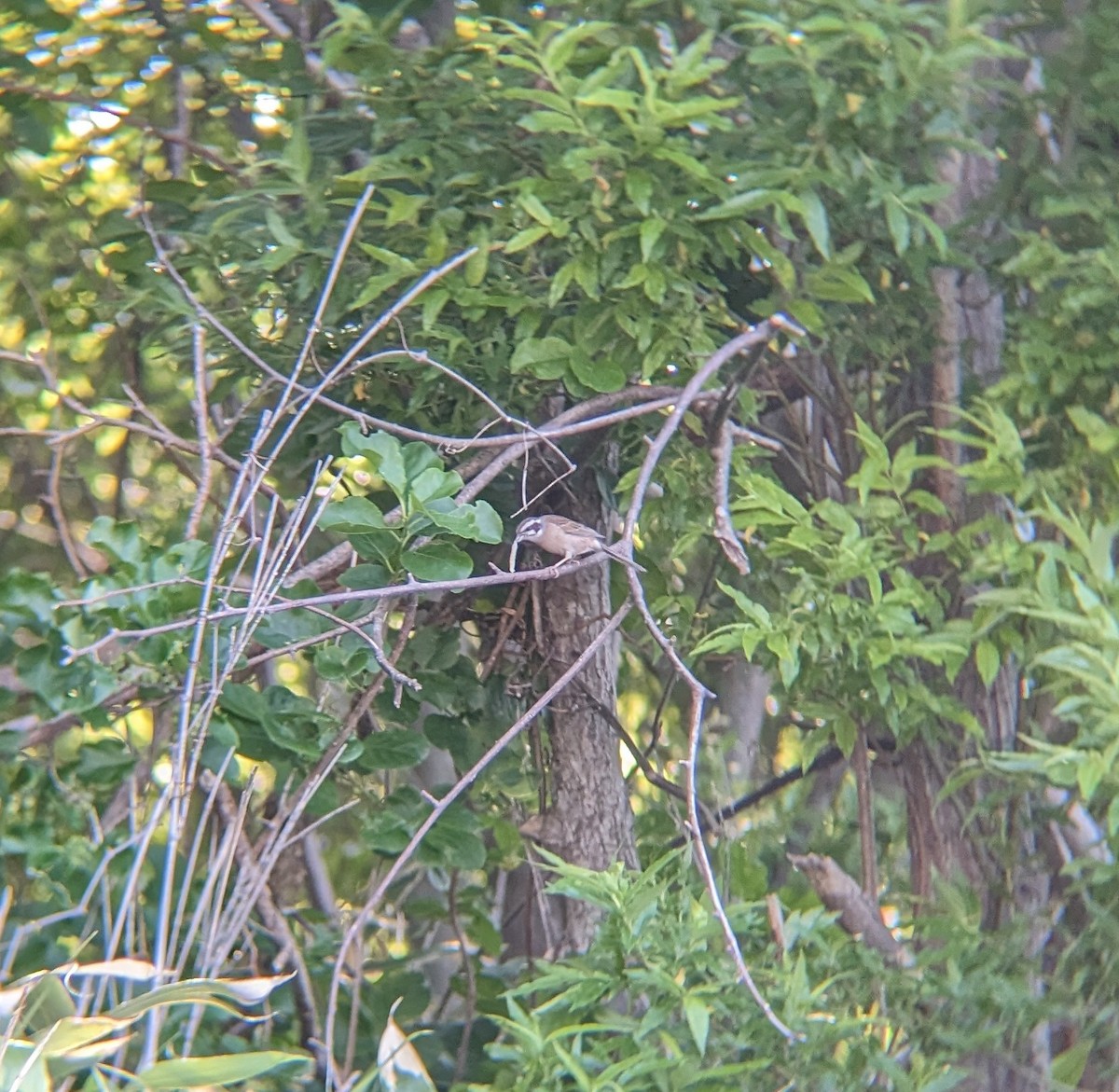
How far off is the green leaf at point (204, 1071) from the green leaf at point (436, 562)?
56 centimetres

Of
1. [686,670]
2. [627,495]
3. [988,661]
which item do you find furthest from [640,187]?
[988,661]

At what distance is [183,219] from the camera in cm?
203

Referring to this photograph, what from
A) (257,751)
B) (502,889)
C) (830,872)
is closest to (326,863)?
(502,889)

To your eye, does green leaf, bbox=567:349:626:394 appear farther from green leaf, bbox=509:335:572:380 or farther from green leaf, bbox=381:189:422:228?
green leaf, bbox=381:189:422:228

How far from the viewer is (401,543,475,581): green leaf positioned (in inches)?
58.7

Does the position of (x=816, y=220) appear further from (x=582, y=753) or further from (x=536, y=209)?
(x=582, y=753)

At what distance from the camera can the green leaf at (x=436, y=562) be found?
1490 mm

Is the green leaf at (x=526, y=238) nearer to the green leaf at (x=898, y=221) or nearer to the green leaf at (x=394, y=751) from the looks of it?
the green leaf at (x=898, y=221)

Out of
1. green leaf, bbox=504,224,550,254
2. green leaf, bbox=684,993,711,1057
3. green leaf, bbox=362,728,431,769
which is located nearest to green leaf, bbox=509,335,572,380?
green leaf, bbox=504,224,550,254

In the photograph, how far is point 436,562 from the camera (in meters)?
1.50

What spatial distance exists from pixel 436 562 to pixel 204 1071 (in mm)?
604

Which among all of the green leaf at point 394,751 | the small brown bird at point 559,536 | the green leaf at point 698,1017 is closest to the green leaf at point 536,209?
the small brown bird at point 559,536

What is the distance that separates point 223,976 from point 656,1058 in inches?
30.5

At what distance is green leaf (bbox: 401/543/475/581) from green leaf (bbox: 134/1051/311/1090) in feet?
1.84
